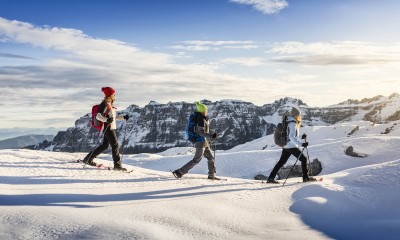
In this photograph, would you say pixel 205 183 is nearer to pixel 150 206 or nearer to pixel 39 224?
pixel 150 206

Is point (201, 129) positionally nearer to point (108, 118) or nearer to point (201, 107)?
point (201, 107)

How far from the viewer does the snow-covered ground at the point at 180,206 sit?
6027 mm

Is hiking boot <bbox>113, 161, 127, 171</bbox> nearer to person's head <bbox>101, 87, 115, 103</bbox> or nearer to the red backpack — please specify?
the red backpack

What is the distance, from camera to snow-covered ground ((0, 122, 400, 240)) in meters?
6.03

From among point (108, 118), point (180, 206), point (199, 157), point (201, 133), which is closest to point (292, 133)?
Answer: point (201, 133)

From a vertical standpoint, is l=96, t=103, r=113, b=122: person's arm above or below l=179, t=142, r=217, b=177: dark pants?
above

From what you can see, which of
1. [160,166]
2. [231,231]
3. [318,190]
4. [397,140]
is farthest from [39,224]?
[397,140]

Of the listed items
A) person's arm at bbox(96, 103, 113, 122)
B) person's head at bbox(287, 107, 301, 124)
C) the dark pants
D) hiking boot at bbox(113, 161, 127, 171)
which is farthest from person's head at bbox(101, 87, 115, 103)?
person's head at bbox(287, 107, 301, 124)

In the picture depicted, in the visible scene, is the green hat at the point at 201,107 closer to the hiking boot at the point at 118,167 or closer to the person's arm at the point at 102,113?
the person's arm at the point at 102,113

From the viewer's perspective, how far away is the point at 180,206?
755 cm

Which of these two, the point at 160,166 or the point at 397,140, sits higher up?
the point at 397,140

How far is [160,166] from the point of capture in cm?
2764

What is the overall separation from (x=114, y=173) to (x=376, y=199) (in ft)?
24.4

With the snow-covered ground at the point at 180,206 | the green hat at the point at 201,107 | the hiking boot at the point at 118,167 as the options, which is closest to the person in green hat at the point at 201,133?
the green hat at the point at 201,107
